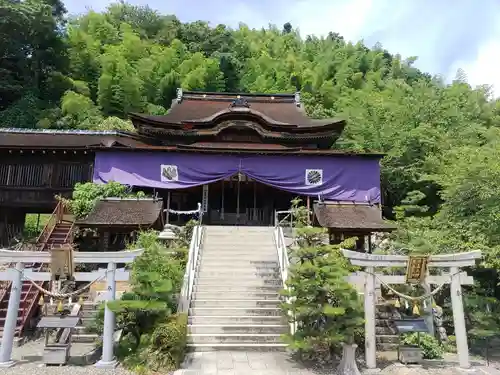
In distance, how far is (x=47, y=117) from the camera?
28.0 m

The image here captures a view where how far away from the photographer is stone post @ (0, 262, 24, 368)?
291 inches

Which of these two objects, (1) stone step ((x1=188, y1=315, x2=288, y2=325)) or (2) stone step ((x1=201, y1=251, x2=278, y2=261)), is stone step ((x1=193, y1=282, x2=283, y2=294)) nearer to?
(1) stone step ((x1=188, y1=315, x2=288, y2=325))

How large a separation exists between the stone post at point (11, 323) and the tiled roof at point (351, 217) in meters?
8.77

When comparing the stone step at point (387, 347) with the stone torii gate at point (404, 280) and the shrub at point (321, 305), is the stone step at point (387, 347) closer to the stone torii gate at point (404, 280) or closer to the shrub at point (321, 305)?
the stone torii gate at point (404, 280)

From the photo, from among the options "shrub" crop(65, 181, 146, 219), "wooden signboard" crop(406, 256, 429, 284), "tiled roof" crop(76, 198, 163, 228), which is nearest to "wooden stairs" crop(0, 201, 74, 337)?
"shrub" crop(65, 181, 146, 219)

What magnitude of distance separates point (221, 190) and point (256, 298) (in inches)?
363

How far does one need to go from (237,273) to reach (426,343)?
480 centimetres

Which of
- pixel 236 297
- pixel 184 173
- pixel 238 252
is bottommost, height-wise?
pixel 236 297

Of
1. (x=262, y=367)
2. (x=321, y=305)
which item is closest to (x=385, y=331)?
(x=321, y=305)

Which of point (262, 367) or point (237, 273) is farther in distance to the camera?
point (237, 273)

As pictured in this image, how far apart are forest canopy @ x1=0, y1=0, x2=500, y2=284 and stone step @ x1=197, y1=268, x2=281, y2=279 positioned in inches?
168

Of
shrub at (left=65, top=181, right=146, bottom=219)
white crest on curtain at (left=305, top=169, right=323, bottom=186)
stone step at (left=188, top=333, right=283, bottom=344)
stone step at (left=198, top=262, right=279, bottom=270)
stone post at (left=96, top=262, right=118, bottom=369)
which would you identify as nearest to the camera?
stone post at (left=96, top=262, right=118, bottom=369)

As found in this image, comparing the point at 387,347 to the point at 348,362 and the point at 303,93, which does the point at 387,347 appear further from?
the point at 303,93

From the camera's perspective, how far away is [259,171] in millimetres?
17031
